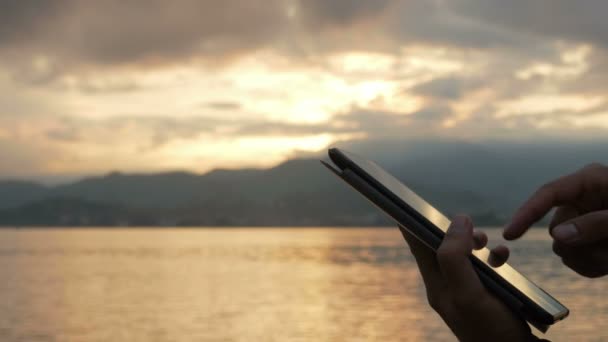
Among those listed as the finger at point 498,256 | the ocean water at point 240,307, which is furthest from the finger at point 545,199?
the ocean water at point 240,307

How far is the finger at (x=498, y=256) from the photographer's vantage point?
223cm

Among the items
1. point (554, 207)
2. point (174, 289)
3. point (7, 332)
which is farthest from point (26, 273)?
point (554, 207)

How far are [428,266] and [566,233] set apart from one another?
363 millimetres

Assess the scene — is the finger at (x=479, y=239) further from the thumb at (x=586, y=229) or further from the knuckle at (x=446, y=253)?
the knuckle at (x=446, y=253)

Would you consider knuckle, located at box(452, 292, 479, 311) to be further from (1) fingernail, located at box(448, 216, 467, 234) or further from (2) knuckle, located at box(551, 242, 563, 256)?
(2) knuckle, located at box(551, 242, 563, 256)

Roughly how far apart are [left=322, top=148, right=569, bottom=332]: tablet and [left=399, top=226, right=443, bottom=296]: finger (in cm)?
7

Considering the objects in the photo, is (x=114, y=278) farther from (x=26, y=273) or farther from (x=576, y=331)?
(x=576, y=331)

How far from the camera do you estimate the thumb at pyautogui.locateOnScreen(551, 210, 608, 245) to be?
2113 millimetres

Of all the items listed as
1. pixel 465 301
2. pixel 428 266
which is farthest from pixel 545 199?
pixel 465 301

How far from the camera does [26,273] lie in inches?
3472

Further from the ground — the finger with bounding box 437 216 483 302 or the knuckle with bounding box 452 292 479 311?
the finger with bounding box 437 216 483 302

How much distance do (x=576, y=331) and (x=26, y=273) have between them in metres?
66.2

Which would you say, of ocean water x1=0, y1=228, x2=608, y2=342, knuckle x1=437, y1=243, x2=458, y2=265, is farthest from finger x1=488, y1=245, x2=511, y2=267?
ocean water x1=0, y1=228, x2=608, y2=342

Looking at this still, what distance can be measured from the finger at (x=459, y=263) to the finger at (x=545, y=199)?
0.48 metres
